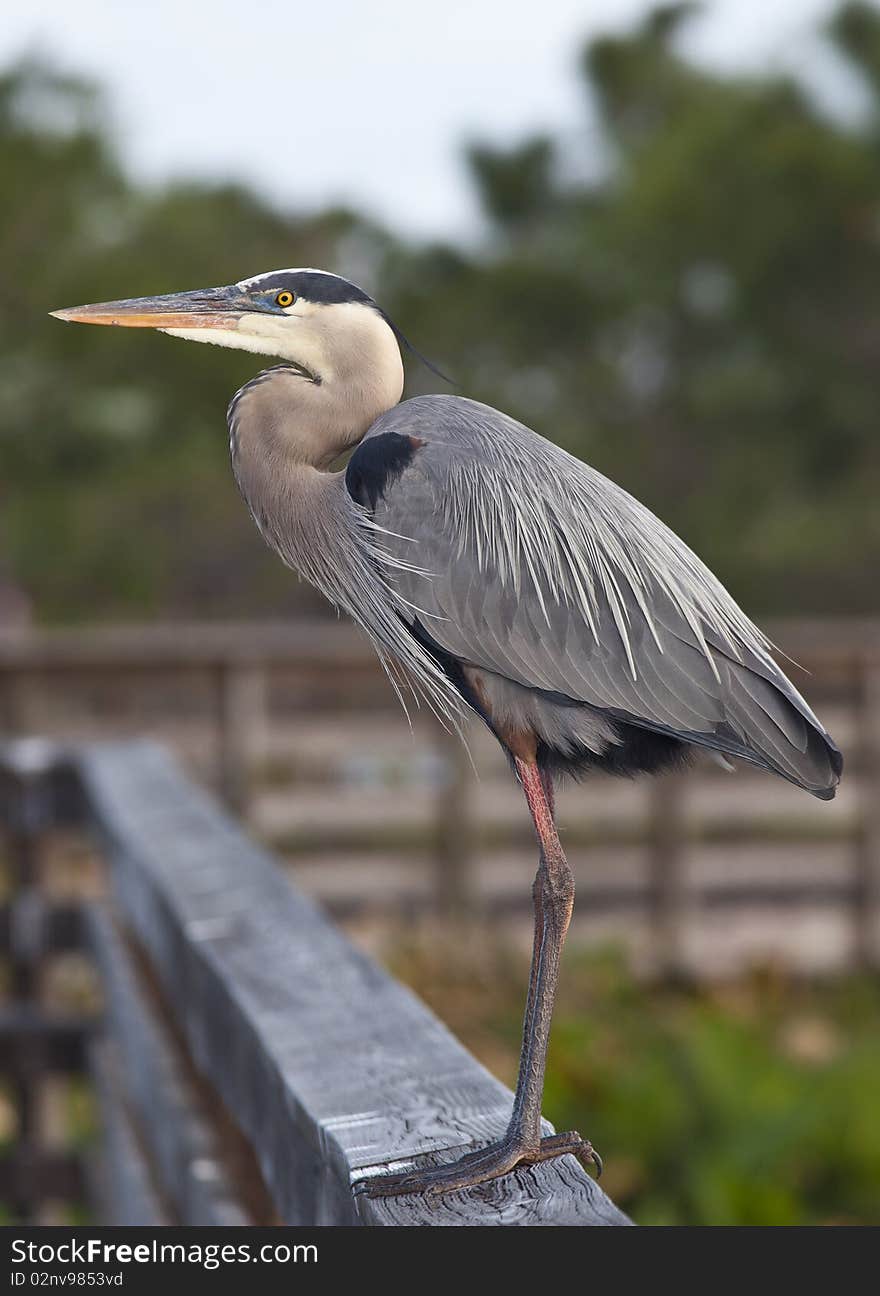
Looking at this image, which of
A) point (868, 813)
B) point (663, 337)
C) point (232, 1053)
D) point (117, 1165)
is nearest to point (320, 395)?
point (232, 1053)

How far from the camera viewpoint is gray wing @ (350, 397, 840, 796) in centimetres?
169

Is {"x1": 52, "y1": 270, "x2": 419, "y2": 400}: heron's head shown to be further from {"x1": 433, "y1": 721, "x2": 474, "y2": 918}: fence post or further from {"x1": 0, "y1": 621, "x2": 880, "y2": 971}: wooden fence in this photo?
{"x1": 433, "y1": 721, "x2": 474, "y2": 918}: fence post

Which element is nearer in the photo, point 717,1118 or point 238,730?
point 717,1118

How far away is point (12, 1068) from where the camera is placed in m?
4.25

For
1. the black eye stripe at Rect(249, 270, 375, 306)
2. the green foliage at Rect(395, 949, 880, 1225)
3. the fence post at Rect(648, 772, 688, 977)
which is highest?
the black eye stripe at Rect(249, 270, 375, 306)

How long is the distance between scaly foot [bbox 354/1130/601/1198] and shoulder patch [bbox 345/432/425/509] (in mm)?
691

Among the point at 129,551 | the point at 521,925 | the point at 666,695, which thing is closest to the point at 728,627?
the point at 666,695

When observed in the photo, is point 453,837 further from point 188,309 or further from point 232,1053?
point 188,309

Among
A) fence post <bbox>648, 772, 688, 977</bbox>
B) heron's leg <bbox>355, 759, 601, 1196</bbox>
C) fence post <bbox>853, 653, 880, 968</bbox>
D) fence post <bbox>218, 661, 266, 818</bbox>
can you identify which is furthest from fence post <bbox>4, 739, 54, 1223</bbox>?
fence post <bbox>853, 653, 880, 968</bbox>

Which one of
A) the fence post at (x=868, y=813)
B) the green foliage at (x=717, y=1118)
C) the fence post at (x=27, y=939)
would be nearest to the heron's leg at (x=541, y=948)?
the green foliage at (x=717, y=1118)

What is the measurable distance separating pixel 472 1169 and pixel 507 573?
62 cm

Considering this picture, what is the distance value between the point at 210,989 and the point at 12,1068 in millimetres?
2189

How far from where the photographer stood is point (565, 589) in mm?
1746
